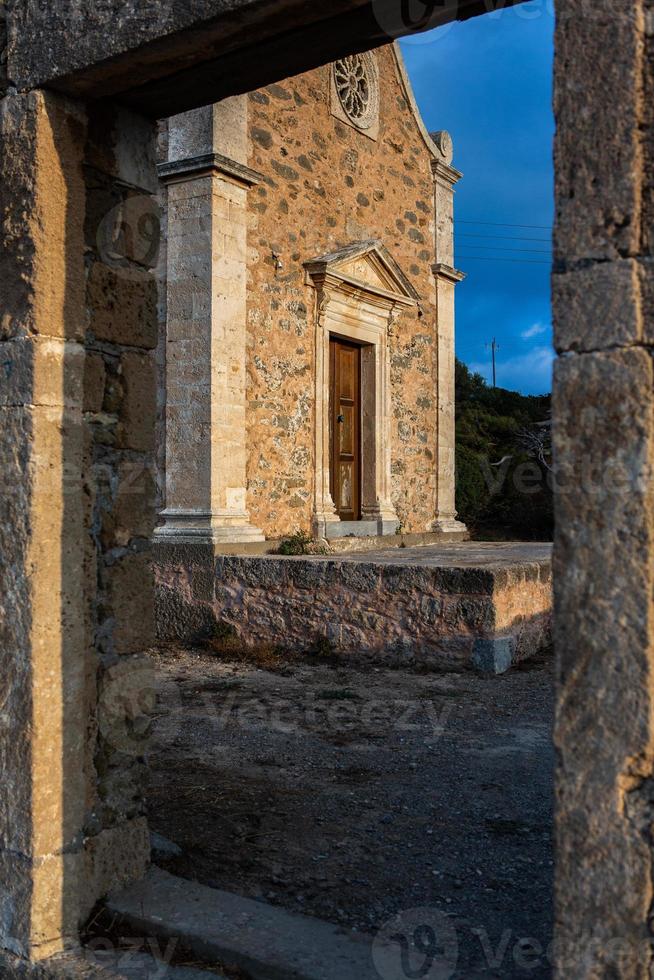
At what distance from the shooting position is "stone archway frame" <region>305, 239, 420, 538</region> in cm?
787

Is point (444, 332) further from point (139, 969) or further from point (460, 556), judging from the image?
point (139, 969)

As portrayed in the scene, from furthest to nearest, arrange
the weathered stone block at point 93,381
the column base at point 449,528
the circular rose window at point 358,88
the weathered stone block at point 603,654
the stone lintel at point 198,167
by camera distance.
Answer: the column base at point 449,528 → the circular rose window at point 358,88 → the stone lintel at point 198,167 → the weathered stone block at point 93,381 → the weathered stone block at point 603,654

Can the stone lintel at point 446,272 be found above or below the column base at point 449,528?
above

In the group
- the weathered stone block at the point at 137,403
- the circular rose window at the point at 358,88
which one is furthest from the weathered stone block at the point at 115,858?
the circular rose window at the point at 358,88

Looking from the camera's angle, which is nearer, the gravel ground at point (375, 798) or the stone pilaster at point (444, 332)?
the gravel ground at point (375, 798)

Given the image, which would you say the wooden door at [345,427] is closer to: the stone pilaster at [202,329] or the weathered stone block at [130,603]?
the stone pilaster at [202,329]

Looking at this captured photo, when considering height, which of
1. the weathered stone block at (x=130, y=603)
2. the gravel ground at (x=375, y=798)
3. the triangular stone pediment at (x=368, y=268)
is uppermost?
the triangular stone pediment at (x=368, y=268)

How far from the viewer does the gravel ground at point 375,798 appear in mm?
2633

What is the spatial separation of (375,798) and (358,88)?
730 cm

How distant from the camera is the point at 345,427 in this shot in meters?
8.52

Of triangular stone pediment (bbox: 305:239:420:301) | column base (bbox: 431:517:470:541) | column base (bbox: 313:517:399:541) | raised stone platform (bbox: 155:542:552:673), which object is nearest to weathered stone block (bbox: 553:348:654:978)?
raised stone platform (bbox: 155:542:552:673)

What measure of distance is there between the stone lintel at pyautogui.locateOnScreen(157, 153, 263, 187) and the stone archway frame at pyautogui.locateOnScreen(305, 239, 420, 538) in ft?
4.23

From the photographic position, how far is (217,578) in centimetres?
657

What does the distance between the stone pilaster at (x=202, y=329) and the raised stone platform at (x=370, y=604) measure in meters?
0.38
